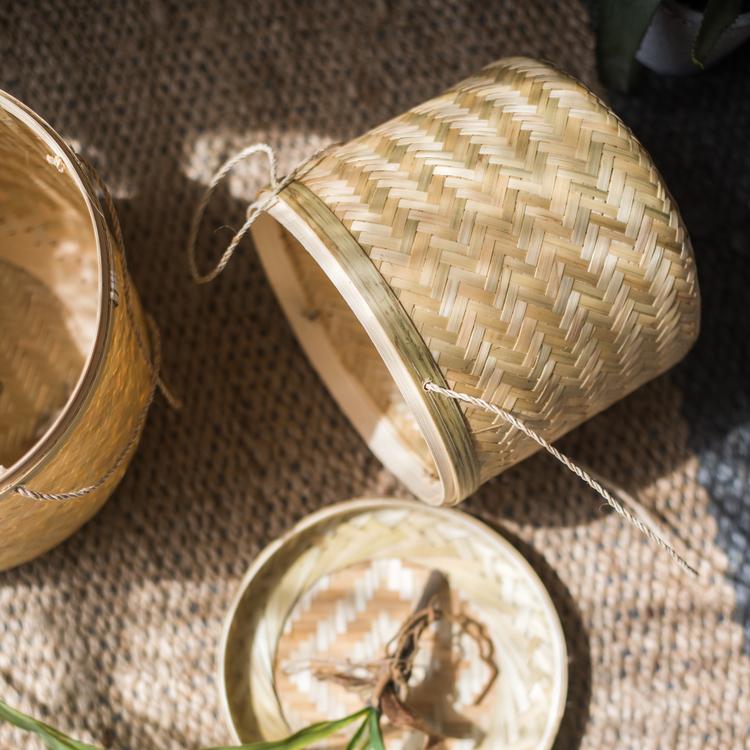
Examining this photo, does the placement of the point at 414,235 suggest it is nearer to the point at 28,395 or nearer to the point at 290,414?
the point at 290,414

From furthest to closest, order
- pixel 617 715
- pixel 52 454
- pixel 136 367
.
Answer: pixel 617 715 < pixel 136 367 < pixel 52 454

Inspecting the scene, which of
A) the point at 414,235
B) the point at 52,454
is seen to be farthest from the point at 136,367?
the point at 414,235

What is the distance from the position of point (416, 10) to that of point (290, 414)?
46 centimetres

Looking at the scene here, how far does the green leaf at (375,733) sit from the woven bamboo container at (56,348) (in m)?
0.32

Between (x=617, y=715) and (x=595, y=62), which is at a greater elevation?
(x=595, y=62)

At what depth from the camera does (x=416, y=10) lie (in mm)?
1001

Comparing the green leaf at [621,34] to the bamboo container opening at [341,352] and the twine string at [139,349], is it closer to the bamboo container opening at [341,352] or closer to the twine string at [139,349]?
the bamboo container opening at [341,352]

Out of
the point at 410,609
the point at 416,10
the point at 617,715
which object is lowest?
the point at 617,715

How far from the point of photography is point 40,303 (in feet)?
3.24

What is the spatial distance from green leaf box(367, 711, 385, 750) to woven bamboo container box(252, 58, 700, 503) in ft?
0.74

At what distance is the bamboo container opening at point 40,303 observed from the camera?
956 millimetres

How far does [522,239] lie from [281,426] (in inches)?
14.5

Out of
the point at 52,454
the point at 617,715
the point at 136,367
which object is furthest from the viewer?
the point at 617,715

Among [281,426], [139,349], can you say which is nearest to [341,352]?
[281,426]
